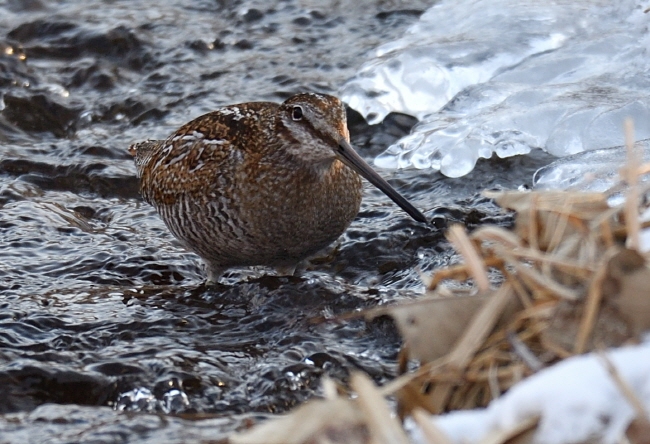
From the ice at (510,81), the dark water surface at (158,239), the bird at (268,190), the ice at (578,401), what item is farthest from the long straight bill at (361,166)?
the ice at (578,401)

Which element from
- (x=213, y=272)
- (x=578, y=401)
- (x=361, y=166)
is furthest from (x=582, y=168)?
(x=578, y=401)

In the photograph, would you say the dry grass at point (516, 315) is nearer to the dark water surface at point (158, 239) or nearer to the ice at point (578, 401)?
the ice at point (578, 401)

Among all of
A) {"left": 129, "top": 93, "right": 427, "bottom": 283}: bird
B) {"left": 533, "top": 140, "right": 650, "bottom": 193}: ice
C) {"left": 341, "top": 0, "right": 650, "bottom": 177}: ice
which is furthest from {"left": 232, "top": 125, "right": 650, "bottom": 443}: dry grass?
{"left": 341, "top": 0, "right": 650, "bottom": 177}: ice

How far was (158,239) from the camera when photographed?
6.01 metres

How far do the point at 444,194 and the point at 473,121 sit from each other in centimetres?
67

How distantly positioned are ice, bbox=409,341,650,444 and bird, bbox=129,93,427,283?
249cm

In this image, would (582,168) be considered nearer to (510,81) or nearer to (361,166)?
(510,81)

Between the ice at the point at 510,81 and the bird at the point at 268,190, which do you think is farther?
the ice at the point at 510,81

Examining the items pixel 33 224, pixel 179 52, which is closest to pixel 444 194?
pixel 33 224

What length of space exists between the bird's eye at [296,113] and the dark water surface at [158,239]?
84 cm

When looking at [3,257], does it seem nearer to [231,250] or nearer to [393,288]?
[231,250]

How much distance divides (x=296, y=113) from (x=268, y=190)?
1.28 feet

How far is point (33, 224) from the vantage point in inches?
232

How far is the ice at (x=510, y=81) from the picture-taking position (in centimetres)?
633
